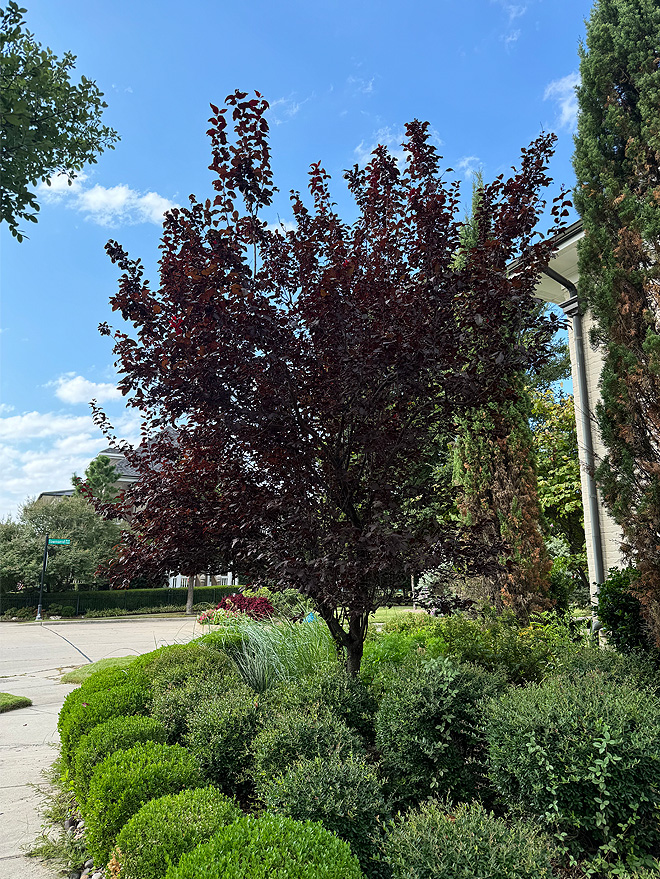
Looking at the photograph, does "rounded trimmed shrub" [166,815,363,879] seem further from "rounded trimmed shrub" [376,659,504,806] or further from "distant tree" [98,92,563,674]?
"distant tree" [98,92,563,674]

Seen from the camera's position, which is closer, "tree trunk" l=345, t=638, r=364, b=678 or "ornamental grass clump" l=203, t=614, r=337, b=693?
"tree trunk" l=345, t=638, r=364, b=678

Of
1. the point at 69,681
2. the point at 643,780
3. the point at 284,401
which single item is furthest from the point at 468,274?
the point at 69,681

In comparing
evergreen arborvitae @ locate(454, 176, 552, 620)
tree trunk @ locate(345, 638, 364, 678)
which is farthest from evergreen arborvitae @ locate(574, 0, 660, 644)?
tree trunk @ locate(345, 638, 364, 678)

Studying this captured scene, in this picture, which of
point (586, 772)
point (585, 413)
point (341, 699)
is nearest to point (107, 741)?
point (341, 699)

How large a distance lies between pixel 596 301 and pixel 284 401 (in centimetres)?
310

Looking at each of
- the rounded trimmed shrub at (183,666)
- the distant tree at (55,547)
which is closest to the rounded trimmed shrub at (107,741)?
the rounded trimmed shrub at (183,666)

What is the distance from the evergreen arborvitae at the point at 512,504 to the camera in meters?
7.02

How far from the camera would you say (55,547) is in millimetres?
25219

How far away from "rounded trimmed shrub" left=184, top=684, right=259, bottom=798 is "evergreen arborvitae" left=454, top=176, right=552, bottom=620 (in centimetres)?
426

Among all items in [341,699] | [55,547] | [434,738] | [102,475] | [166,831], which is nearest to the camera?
[166,831]

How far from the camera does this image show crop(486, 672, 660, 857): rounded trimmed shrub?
243cm

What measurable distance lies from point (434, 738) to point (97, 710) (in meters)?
2.54

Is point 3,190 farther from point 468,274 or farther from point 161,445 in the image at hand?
point 468,274

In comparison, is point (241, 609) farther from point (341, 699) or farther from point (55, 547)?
point (55, 547)
